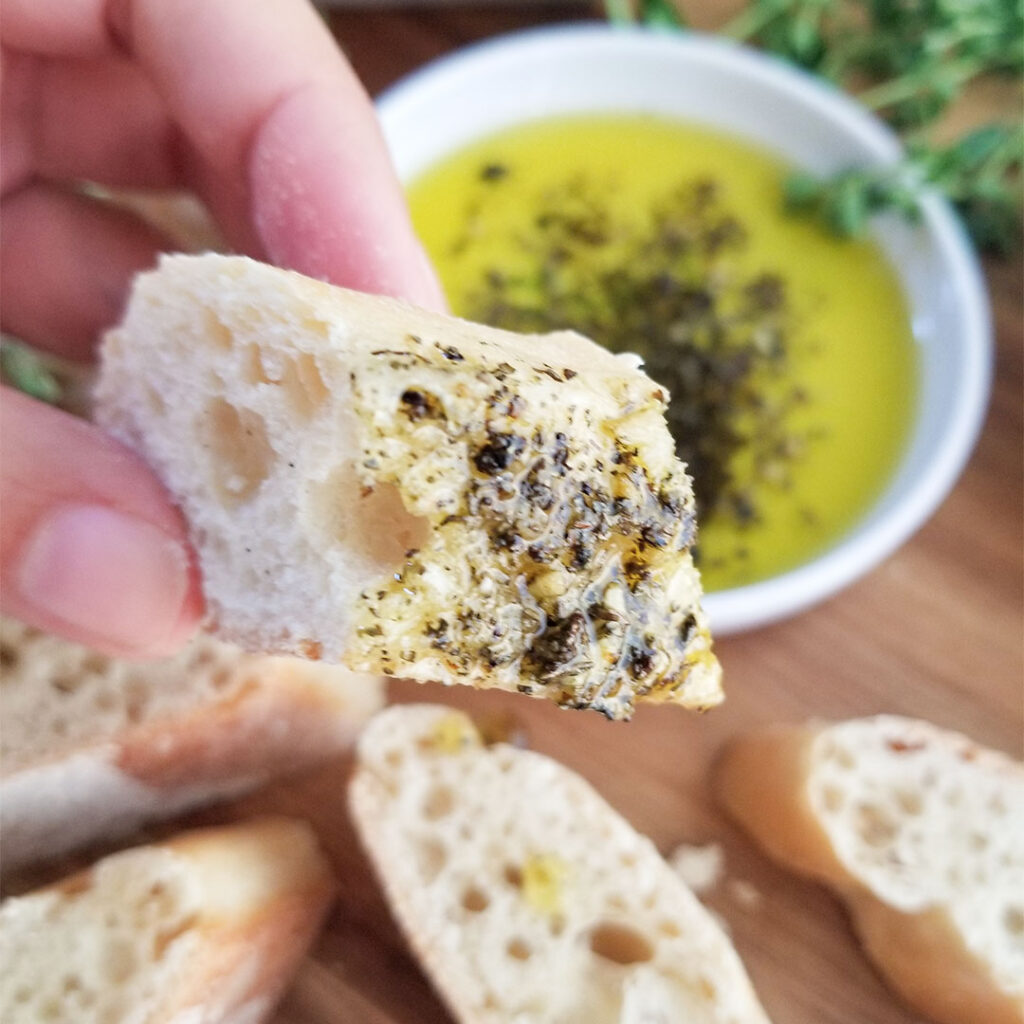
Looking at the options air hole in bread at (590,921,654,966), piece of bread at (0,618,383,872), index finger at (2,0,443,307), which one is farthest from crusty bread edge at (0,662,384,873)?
index finger at (2,0,443,307)

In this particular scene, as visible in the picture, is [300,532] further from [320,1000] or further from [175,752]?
[320,1000]

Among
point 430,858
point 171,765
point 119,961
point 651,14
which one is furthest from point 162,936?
point 651,14

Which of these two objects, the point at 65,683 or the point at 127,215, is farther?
the point at 127,215

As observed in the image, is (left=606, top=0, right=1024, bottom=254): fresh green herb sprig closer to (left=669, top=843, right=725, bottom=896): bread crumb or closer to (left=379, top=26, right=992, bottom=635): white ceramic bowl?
(left=379, top=26, right=992, bottom=635): white ceramic bowl

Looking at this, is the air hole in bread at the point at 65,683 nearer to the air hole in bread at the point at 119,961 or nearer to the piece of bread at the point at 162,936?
the piece of bread at the point at 162,936

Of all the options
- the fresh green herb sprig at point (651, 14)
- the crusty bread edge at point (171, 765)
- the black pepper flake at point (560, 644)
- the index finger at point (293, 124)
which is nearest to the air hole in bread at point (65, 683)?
the crusty bread edge at point (171, 765)

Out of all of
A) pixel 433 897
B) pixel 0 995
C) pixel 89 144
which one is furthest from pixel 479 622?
pixel 89 144

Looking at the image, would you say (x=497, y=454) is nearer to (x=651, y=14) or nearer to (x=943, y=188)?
(x=943, y=188)

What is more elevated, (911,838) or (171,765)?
(911,838)
